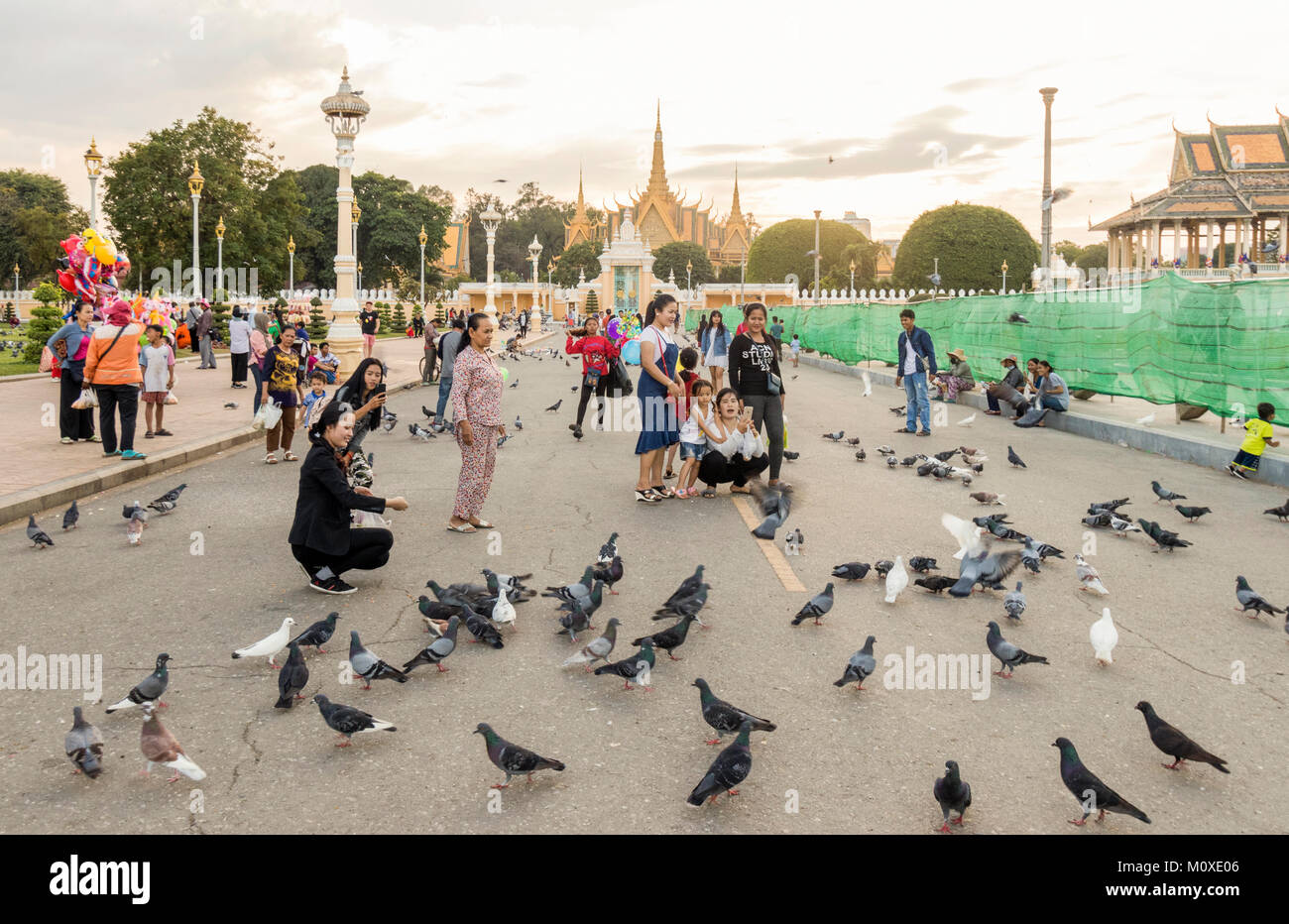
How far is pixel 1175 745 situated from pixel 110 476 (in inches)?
391

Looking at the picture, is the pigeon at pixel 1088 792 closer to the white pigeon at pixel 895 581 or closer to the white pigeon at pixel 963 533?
the white pigeon at pixel 895 581

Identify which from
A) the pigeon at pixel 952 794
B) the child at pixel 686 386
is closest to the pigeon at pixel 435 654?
the pigeon at pixel 952 794

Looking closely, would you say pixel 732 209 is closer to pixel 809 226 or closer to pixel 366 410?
pixel 809 226

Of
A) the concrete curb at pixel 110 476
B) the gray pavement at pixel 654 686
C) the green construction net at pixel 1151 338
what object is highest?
the green construction net at pixel 1151 338

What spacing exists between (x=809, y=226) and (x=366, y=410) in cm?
10054

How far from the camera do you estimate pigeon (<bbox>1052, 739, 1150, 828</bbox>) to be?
11.4 ft

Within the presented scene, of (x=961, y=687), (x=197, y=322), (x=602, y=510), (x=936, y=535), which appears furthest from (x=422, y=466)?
(x=197, y=322)

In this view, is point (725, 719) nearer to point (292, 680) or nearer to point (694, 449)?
point (292, 680)

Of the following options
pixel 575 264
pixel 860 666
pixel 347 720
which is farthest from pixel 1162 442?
pixel 575 264

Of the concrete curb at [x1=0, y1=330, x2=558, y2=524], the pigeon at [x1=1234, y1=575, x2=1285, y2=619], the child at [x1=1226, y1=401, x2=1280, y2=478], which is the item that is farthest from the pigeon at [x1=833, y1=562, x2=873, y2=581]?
the concrete curb at [x1=0, y1=330, x2=558, y2=524]

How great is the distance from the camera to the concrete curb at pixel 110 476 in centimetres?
909

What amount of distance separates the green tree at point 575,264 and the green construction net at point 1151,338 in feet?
312

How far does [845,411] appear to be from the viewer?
1920cm
